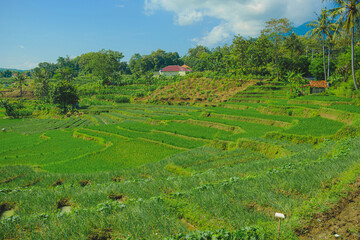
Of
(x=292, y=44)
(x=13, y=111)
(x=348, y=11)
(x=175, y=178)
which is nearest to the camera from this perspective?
(x=175, y=178)

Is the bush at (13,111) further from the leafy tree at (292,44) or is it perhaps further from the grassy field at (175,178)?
the leafy tree at (292,44)

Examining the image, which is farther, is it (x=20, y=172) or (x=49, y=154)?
(x=49, y=154)

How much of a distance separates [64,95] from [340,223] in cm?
4739

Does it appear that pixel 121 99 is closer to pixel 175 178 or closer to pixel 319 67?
pixel 319 67

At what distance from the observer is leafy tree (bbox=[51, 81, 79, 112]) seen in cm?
4322

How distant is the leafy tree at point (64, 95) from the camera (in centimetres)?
4322

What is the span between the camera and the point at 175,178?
849 centimetres

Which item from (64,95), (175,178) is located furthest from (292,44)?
(175,178)

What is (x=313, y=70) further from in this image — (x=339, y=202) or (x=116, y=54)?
(x=116, y=54)

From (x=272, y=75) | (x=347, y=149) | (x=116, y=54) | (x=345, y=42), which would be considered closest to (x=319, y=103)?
(x=347, y=149)

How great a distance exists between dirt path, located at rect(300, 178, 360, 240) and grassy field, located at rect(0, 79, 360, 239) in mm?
267

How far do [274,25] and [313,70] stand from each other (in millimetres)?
11016

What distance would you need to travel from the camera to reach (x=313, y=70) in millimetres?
42281

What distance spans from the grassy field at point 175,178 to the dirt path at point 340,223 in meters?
0.27
